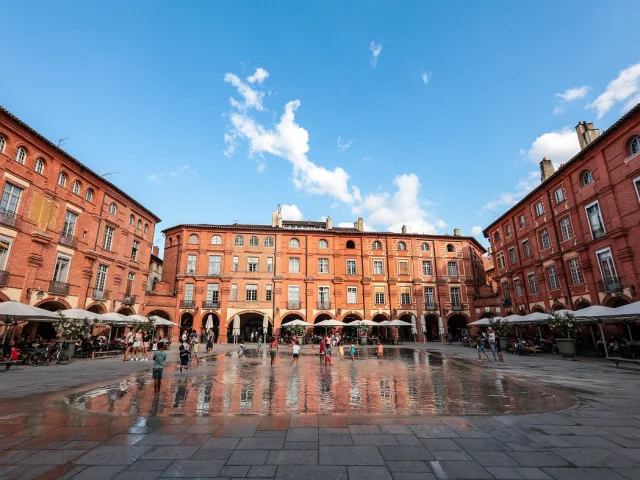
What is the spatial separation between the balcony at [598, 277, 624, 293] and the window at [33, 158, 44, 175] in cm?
3613

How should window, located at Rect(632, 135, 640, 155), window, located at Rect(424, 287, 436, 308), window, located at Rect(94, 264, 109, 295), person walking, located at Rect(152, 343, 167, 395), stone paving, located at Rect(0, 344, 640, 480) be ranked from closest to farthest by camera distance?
stone paving, located at Rect(0, 344, 640, 480) < person walking, located at Rect(152, 343, 167, 395) < window, located at Rect(632, 135, 640, 155) < window, located at Rect(94, 264, 109, 295) < window, located at Rect(424, 287, 436, 308)

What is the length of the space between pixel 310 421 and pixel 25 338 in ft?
66.1

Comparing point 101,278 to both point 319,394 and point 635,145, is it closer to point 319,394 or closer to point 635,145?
point 319,394

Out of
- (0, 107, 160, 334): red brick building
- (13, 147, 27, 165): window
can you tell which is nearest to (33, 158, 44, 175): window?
(0, 107, 160, 334): red brick building

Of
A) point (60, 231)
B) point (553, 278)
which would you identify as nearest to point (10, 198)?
point (60, 231)

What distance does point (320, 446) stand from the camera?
15.2ft

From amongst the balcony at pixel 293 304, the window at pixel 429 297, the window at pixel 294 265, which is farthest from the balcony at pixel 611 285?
the window at pixel 294 265

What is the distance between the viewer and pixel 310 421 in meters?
5.84

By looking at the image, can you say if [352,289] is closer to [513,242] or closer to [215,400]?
[513,242]

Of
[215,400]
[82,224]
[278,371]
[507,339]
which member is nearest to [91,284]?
[82,224]

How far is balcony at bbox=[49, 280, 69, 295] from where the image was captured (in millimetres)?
20109

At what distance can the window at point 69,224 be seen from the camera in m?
21.6

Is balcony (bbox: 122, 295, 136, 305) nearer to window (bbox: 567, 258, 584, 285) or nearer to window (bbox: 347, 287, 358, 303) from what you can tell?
window (bbox: 347, 287, 358, 303)

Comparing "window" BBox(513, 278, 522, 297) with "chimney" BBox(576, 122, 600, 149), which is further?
"window" BBox(513, 278, 522, 297)
